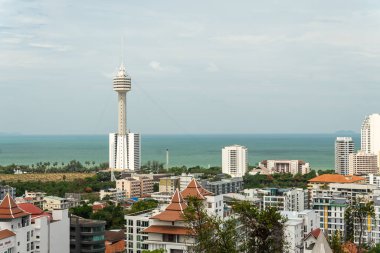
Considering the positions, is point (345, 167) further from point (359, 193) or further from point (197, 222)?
point (197, 222)

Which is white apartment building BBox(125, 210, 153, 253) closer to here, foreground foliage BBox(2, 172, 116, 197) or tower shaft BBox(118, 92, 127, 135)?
foreground foliage BBox(2, 172, 116, 197)

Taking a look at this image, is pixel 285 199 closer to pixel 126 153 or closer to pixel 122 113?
pixel 126 153

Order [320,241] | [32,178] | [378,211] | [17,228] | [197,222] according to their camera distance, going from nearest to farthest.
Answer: [320,241] < [197,222] < [17,228] < [378,211] < [32,178]

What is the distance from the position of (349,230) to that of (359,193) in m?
9.27

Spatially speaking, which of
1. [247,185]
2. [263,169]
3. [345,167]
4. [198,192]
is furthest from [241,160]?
[198,192]

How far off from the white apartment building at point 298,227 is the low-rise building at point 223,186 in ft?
43.2

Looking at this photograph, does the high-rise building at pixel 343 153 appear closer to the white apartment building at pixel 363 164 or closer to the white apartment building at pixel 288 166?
the white apartment building at pixel 363 164

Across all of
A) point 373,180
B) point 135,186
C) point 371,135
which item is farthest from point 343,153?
point 135,186

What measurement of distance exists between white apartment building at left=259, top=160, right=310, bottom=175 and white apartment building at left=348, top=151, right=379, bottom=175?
15.1 ft

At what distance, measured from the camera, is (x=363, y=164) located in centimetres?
5141

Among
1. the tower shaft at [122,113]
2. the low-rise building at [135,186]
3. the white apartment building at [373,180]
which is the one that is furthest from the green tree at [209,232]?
the tower shaft at [122,113]

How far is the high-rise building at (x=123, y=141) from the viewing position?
63.9 metres

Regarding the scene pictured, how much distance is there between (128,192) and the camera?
136ft

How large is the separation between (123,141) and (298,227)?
47.2 metres
